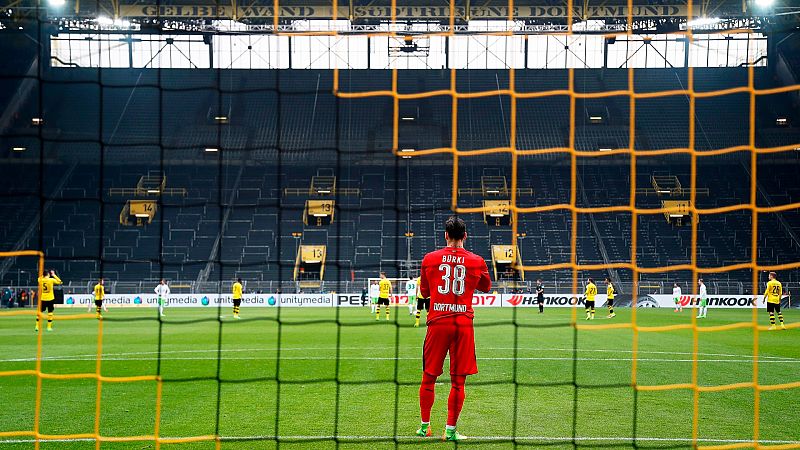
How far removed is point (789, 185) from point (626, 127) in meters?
8.13

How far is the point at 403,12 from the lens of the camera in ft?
118

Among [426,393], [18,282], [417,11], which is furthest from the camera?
[417,11]

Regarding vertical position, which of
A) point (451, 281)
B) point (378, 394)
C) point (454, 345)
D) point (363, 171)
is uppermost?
point (363, 171)

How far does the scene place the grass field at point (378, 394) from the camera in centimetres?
710

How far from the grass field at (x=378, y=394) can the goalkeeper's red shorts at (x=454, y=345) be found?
0.34 metres

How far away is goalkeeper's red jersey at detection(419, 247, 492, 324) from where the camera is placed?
6805 mm

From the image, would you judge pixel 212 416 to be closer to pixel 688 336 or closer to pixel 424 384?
pixel 424 384

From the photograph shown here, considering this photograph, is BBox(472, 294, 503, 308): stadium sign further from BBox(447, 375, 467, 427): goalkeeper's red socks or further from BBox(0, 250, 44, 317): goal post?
BBox(447, 375, 467, 427): goalkeeper's red socks

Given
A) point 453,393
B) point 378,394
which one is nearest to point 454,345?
point 453,393

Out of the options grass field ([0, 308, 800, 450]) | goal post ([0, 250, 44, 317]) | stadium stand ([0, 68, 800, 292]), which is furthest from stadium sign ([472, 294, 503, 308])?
goal post ([0, 250, 44, 317])

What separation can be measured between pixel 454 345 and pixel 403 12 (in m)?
30.8

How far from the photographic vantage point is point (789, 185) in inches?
1496

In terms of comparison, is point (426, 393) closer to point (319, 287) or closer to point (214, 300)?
point (214, 300)

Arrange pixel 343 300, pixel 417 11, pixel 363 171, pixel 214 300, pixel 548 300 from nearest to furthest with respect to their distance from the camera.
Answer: pixel 214 300, pixel 548 300, pixel 343 300, pixel 417 11, pixel 363 171
